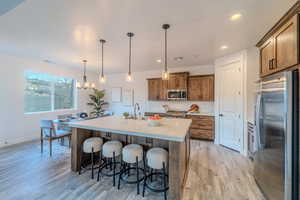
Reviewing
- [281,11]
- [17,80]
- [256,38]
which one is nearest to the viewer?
[281,11]

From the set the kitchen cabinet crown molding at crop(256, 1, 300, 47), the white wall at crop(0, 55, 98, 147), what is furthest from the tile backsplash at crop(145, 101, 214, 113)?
the white wall at crop(0, 55, 98, 147)

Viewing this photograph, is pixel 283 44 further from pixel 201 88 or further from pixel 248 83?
pixel 201 88

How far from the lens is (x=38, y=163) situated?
2857 millimetres

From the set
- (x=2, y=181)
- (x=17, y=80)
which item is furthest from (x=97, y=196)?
(x=17, y=80)

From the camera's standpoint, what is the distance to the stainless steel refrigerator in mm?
1455

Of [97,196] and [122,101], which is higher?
[122,101]

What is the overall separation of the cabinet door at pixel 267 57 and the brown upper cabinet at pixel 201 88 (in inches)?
77.2

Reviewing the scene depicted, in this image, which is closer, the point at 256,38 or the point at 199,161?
the point at 256,38

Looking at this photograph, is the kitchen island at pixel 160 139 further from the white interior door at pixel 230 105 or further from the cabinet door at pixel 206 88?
the cabinet door at pixel 206 88

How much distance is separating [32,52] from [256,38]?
5516mm

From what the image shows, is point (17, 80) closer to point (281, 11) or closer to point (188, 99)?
point (188, 99)

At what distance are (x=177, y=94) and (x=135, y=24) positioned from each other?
331cm

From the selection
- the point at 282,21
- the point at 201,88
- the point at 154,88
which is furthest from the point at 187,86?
the point at 282,21

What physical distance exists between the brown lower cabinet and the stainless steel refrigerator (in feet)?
7.77
